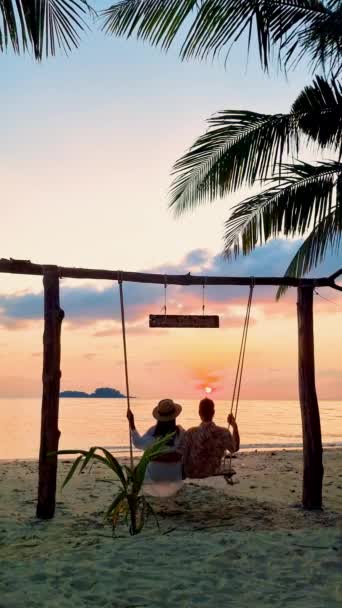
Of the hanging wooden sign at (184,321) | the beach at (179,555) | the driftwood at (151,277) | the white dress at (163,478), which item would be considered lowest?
the beach at (179,555)

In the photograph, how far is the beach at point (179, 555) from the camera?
4391 mm

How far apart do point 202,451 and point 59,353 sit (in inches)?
70.3

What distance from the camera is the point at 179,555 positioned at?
17.1 feet

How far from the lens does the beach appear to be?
4.39 m

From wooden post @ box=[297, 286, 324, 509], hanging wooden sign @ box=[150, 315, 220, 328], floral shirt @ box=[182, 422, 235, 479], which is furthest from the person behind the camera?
wooden post @ box=[297, 286, 324, 509]

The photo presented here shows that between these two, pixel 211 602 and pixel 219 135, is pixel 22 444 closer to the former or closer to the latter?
pixel 219 135

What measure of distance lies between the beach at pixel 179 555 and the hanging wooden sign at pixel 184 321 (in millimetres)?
1956

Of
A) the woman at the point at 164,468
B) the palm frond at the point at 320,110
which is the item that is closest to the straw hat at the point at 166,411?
the woman at the point at 164,468

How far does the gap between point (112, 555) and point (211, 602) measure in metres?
1.05

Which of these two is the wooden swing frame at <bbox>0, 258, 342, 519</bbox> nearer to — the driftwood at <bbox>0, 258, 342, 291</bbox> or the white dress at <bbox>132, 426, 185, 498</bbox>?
→ the driftwood at <bbox>0, 258, 342, 291</bbox>

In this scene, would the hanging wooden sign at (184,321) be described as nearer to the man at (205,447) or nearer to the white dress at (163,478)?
the man at (205,447)

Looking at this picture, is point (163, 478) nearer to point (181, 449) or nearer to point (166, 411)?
point (181, 449)

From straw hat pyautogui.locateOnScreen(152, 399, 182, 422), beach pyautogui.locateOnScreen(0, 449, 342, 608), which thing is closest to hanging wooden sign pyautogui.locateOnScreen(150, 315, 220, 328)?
straw hat pyautogui.locateOnScreen(152, 399, 182, 422)

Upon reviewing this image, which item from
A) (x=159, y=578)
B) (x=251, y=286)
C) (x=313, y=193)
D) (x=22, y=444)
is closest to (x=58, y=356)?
(x=251, y=286)
